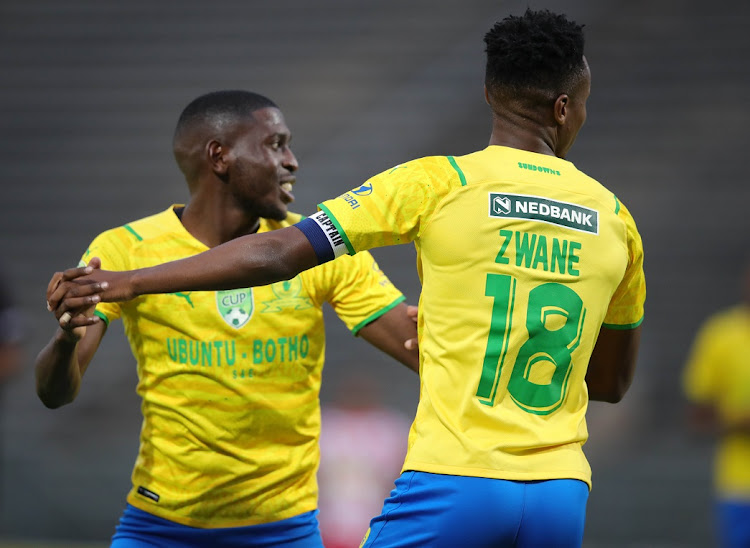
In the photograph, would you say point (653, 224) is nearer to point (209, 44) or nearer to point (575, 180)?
point (209, 44)

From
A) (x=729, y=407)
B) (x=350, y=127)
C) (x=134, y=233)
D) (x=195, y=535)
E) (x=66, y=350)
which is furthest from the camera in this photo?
(x=350, y=127)

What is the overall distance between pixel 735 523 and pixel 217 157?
5308 millimetres

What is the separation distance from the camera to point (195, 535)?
379cm

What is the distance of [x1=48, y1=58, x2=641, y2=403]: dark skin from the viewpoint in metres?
2.81

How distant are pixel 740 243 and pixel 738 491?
173 inches

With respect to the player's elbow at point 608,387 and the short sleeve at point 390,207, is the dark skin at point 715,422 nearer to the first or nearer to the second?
Result: the player's elbow at point 608,387

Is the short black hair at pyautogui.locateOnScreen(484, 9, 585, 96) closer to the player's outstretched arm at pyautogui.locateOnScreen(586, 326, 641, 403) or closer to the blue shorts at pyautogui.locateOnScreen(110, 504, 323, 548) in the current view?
the player's outstretched arm at pyautogui.locateOnScreen(586, 326, 641, 403)

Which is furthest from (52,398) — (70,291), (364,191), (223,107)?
(364,191)

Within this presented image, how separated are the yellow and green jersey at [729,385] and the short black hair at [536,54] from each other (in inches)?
217

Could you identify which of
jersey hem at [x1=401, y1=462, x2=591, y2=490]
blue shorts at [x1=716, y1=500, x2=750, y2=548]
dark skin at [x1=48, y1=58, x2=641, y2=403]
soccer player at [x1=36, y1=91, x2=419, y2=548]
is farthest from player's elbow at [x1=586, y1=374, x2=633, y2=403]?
blue shorts at [x1=716, y1=500, x2=750, y2=548]

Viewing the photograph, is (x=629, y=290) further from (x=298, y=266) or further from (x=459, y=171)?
(x=298, y=266)

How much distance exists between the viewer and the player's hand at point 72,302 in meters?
3.01

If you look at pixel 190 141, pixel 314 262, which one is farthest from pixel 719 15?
pixel 314 262

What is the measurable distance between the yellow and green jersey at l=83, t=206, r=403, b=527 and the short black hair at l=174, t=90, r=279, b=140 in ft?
1.90
